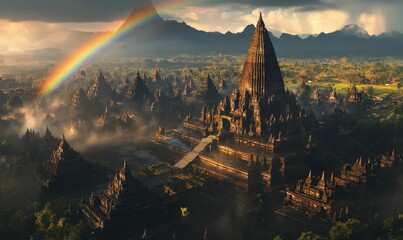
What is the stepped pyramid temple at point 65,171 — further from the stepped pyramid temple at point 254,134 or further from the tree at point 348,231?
the tree at point 348,231

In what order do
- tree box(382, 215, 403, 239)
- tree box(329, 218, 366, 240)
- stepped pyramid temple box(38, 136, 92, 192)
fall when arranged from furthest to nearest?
stepped pyramid temple box(38, 136, 92, 192) → tree box(329, 218, 366, 240) → tree box(382, 215, 403, 239)

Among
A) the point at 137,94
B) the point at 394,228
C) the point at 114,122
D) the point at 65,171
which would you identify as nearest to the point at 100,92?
the point at 137,94

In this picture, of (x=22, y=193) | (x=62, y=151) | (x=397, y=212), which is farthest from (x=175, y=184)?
(x=397, y=212)

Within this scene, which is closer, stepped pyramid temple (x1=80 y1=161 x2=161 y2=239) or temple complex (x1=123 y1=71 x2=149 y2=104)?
stepped pyramid temple (x1=80 y1=161 x2=161 y2=239)

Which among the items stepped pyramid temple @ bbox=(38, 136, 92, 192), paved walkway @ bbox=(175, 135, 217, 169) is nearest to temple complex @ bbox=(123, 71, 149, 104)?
paved walkway @ bbox=(175, 135, 217, 169)

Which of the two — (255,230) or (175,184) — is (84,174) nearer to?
(175,184)

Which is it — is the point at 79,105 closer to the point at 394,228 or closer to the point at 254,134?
the point at 254,134

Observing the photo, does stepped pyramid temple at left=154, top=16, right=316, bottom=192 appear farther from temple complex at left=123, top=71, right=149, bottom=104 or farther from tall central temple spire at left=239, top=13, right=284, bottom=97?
temple complex at left=123, top=71, right=149, bottom=104
